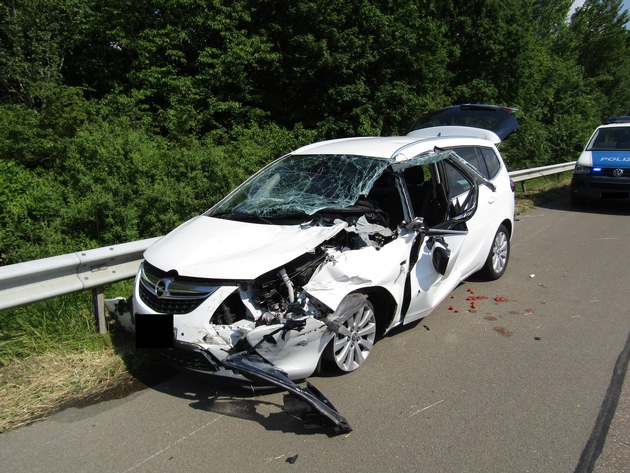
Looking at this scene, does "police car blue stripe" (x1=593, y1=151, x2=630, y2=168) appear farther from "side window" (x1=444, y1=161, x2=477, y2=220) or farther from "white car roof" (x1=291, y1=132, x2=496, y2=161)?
"side window" (x1=444, y1=161, x2=477, y2=220)

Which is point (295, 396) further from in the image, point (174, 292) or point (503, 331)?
point (503, 331)

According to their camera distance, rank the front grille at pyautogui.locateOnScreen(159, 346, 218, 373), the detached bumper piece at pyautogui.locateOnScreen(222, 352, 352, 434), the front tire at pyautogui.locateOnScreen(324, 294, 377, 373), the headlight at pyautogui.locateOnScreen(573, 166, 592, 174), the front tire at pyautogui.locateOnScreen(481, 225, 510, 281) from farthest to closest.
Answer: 1. the headlight at pyautogui.locateOnScreen(573, 166, 592, 174)
2. the front tire at pyautogui.locateOnScreen(481, 225, 510, 281)
3. the front tire at pyautogui.locateOnScreen(324, 294, 377, 373)
4. the front grille at pyautogui.locateOnScreen(159, 346, 218, 373)
5. the detached bumper piece at pyautogui.locateOnScreen(222, 352, 352, 434)

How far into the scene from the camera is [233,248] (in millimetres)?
3717

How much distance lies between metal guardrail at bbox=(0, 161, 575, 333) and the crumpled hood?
483 mm

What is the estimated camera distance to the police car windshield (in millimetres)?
10703

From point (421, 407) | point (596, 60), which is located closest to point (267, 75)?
point (421, 407)

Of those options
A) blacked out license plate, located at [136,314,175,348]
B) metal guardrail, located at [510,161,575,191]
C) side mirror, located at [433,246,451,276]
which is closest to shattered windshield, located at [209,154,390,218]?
Answer: side mirror, located at [433,246,451,276]

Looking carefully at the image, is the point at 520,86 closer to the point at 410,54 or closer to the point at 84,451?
the point at 410,54

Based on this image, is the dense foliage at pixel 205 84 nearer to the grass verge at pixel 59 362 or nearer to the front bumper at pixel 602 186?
the grass verge at pixel 59 362

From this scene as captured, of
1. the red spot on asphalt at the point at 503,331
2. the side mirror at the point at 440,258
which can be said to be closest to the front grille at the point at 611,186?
the red spot on asphalt at the point at 503,331

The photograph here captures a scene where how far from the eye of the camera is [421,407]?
11.1 feet

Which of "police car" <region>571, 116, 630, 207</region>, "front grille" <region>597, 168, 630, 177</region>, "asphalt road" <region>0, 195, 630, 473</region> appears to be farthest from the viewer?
"police car" <region>571, 116, 630, 207</region>

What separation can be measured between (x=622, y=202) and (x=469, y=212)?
29.4 ft

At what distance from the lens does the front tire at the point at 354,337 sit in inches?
143
